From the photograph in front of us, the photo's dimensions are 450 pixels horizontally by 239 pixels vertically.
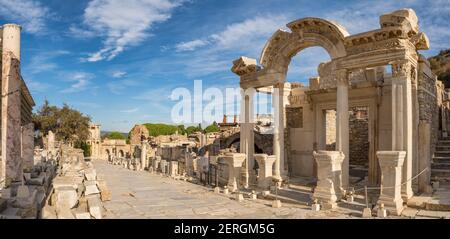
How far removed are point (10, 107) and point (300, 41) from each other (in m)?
9.55

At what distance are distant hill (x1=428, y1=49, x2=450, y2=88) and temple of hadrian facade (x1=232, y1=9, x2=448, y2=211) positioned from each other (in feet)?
80.2

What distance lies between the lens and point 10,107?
35.0 feet

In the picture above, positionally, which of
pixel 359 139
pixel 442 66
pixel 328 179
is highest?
pixel 442 66

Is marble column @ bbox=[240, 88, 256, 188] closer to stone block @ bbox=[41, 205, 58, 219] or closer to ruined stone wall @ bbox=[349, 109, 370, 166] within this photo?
ruined stone wall @ bbox=[349, 109, 370, 166]

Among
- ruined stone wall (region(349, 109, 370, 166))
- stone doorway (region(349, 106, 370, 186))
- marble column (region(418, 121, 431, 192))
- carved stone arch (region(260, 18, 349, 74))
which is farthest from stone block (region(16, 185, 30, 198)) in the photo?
ruined stone wall (region(349, 109, 370, 166))

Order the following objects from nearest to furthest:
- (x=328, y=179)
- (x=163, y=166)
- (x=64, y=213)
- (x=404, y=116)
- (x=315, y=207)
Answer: (x=64, y=213)
(x=315, y=207)
(x=404, y=116)
(x=328, y=179)
(x=163, y=166)

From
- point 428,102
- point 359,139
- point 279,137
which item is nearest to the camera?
point 428,102

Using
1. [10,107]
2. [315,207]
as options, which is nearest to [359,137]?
[315,207]

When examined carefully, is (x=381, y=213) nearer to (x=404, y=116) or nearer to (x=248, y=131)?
(x=404, y=116)

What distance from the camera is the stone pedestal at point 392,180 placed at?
353 inches

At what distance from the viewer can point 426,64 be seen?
11.8 meters

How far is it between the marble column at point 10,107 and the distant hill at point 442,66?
1507 inches
